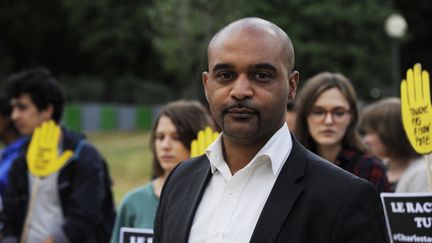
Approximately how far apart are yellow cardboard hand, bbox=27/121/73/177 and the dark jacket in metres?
0.08

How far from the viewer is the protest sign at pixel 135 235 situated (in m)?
3.96

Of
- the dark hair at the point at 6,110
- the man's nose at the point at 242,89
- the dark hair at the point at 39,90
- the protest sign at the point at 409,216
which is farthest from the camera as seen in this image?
the dark hair at the point at 6,110

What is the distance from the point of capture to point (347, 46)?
1118 inches

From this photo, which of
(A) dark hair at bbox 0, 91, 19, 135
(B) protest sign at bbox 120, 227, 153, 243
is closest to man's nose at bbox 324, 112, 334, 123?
(B) protest sign at bbox 120, 227, 153, 243

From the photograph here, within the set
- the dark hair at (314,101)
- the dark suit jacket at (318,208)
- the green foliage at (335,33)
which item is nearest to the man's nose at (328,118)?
the dark hair at (314,101)

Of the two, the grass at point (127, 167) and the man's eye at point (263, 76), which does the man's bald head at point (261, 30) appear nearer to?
the man's eye at point (263, 76)

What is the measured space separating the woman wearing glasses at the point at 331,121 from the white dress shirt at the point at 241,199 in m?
2.17

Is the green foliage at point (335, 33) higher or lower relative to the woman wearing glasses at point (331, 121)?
higher

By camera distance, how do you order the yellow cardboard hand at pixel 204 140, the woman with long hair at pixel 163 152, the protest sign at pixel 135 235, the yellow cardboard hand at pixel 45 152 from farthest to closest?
the yellow cardboard hand at pixel 45 152 < the woman with long hair at pixel 163 152 < the protest sign at pixel 135 235 < the yellow cardboard hand at pixel 204 140

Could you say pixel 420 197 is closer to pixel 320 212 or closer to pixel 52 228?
pixel 320 212

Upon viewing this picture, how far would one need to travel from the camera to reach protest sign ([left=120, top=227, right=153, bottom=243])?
3.96m

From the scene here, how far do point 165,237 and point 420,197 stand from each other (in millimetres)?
1826

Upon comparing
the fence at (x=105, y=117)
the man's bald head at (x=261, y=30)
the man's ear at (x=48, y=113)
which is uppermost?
the fence at (x=105, y=117)

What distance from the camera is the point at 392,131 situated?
487 centimetres
